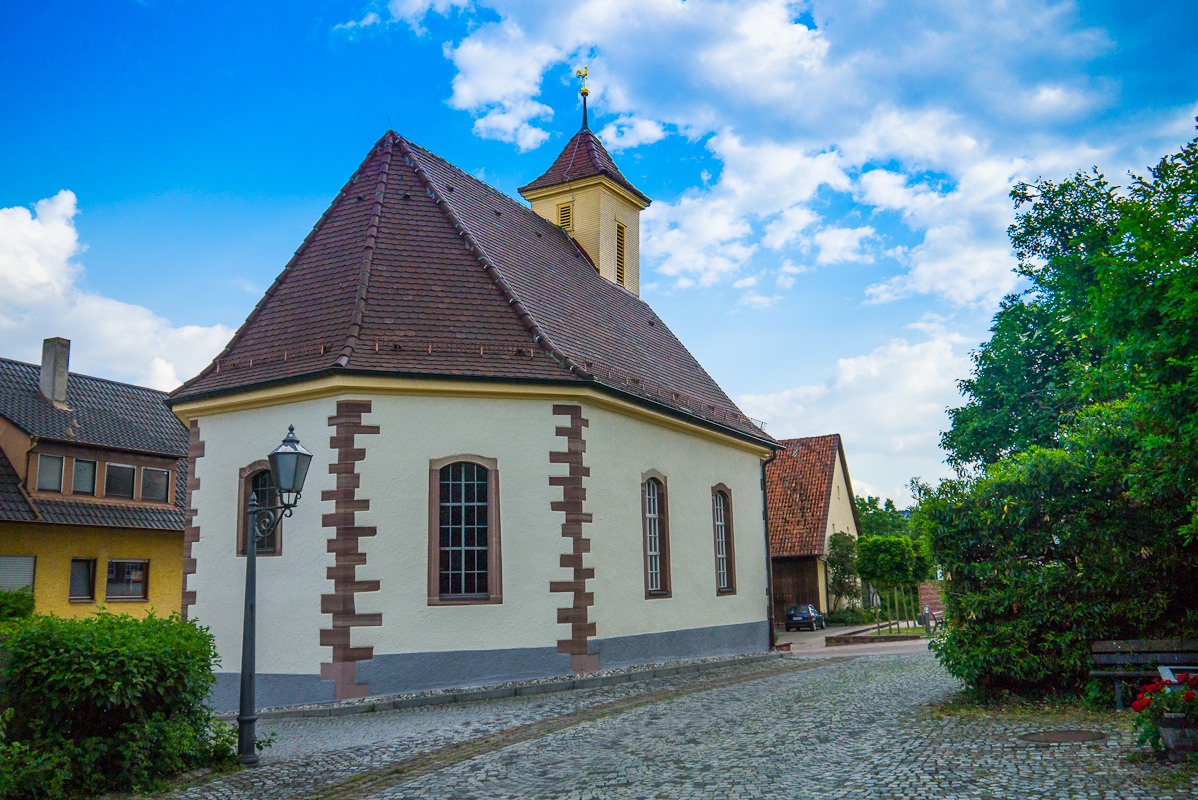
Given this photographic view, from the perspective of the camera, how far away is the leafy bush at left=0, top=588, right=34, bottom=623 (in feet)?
64.7

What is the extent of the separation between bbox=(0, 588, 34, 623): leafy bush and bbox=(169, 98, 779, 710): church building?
26.3 ft

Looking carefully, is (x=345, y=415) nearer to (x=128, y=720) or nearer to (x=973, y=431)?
(x=128, y=720)

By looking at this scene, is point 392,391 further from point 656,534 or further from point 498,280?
point 656,534

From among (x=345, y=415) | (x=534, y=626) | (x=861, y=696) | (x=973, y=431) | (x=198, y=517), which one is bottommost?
(x=861, y=696)

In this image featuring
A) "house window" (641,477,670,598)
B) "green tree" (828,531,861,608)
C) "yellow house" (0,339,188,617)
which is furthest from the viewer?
"green tree" (828,531,861,608)

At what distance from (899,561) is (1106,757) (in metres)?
24.5

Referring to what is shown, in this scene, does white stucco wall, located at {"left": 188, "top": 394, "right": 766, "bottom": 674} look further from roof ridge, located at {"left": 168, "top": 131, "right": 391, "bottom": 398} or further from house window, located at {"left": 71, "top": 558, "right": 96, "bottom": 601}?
house window, located at {"left": 71, "top": 558, "right": 96, "bottom": 601}

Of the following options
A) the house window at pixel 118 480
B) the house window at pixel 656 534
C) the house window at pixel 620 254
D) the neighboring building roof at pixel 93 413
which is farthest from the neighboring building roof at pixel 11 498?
the house window at pixel 656 534

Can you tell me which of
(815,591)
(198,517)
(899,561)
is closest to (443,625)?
(198,517)

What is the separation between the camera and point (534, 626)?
45.5 feet

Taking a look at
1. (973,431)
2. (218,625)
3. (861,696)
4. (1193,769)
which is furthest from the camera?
(973,431)

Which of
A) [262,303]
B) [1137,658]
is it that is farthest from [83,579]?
[1137,658]

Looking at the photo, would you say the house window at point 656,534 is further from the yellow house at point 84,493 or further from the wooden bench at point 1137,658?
the yellow house at point 84,493

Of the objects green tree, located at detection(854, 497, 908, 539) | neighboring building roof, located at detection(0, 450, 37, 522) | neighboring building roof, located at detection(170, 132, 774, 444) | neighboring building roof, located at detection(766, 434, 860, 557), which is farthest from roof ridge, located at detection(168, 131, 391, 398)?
green tree, located at detection(854, 497, 908, 539)
